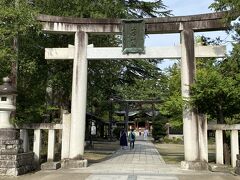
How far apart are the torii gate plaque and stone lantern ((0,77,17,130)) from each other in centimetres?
516

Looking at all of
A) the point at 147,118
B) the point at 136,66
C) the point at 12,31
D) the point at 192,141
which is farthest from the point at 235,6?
the point at 147,118

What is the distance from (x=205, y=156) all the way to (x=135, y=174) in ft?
11.2

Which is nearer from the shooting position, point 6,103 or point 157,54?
point 6,103

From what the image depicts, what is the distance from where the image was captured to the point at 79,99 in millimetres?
15039

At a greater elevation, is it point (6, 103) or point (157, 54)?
point (157, 54)

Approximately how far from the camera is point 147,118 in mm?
59250

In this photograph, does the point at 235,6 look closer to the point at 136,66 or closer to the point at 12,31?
the point at 12,31

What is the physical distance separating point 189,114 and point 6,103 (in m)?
7.53

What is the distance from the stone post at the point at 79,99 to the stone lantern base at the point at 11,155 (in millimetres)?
2236

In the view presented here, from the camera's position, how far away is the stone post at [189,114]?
567 inches

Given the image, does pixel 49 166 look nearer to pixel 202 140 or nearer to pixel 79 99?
pixel 79 99

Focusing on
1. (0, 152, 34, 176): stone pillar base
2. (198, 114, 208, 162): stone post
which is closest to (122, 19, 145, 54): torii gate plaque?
(198, 114, 208, 162): stone post

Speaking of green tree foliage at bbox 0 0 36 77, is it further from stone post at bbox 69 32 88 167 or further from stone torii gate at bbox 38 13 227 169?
stone post at bbox 69 32 88 167

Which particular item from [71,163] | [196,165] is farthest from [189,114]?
[71,163]
